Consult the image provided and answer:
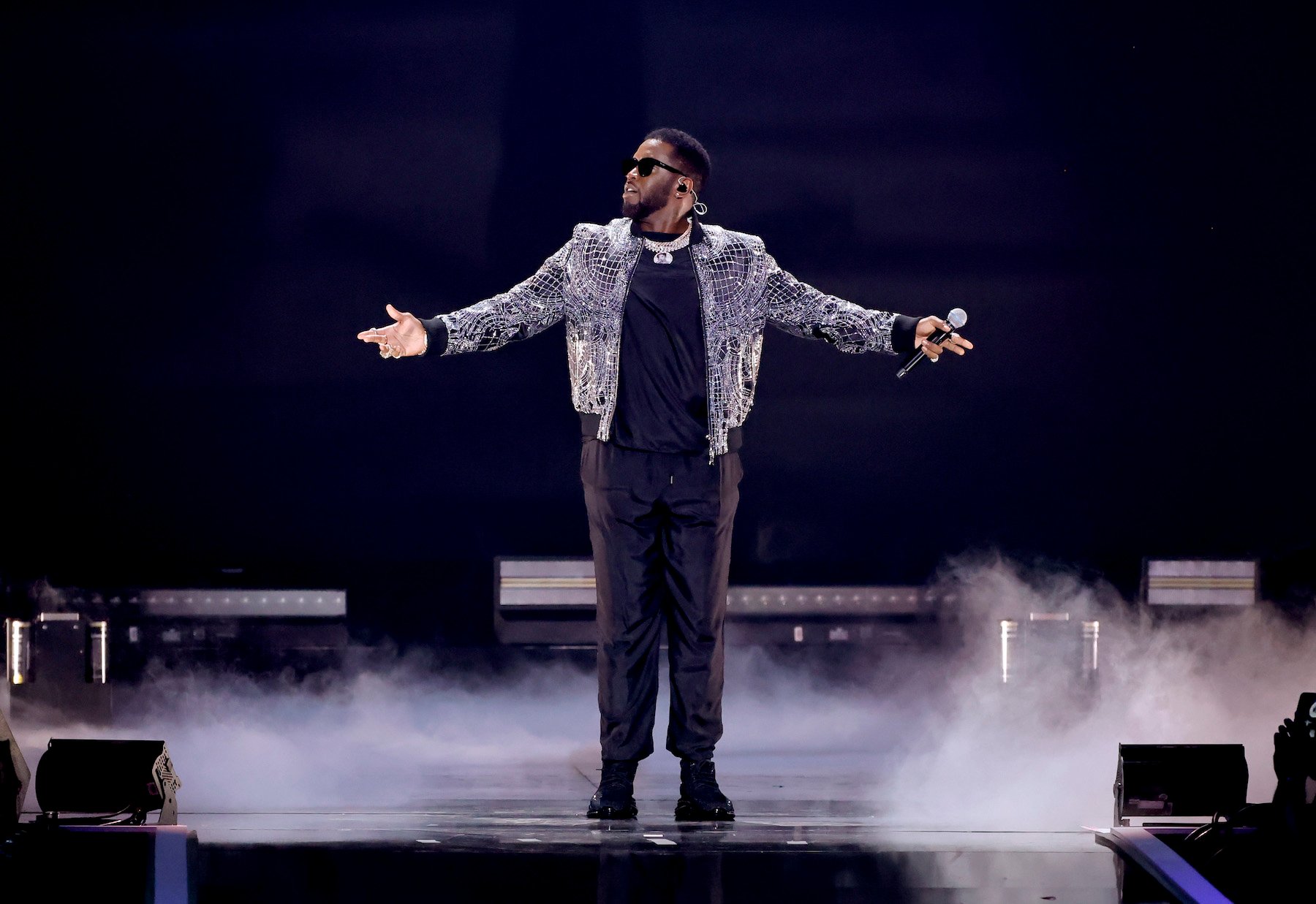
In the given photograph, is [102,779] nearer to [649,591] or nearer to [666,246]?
[649,591]

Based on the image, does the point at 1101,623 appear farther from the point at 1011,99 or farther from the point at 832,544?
the point at 1011,99

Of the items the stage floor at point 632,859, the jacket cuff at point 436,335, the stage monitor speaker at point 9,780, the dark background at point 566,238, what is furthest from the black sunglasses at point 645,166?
the stage monitor speaker at point 9,780

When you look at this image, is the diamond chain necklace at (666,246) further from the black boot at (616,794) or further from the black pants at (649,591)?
the black boot at (616,794)

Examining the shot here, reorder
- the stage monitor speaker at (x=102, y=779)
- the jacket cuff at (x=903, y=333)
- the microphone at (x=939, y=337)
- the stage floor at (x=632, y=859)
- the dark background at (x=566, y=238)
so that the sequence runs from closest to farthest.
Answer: the stage floor at (x=632, y=859)
the stage monitor speaker at (x=102, y=779)
the microphone at (x=939, y=337)
the jacket cuff at (x=903, y=333)
the dark background at (x=566, y=238)

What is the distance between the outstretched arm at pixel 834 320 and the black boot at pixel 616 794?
90cm

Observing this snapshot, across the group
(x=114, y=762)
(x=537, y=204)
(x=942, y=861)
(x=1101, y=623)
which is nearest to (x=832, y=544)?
(x=1101, y=623)

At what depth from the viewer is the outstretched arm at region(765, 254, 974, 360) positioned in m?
2.68

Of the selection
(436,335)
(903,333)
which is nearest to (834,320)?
(903,333)

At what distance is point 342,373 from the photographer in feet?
12.6

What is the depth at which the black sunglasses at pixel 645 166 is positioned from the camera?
8.68ft

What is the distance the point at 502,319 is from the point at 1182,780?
147 cm

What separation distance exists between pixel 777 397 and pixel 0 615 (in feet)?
7.26

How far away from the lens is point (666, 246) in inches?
105

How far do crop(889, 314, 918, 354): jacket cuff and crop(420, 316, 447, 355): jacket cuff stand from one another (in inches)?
33.6
